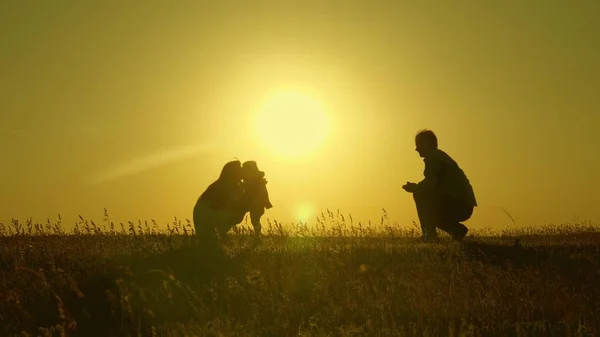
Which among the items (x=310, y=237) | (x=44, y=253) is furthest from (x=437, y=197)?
(x=44, y=253)

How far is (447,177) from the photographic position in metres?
15.1

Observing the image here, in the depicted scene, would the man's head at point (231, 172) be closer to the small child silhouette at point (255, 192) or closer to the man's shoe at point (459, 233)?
the small child silhouette at point (255, 192)

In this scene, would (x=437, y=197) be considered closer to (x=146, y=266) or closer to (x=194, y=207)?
(x=194, y=207)

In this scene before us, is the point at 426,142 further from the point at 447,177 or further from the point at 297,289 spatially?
the point at 297,289

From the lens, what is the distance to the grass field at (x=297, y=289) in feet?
26.1

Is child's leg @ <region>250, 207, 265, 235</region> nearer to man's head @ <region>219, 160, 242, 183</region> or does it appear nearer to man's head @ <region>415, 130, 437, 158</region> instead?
man's head @ <region>219, 160, 242, 183</region>

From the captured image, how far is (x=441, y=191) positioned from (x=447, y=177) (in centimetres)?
32

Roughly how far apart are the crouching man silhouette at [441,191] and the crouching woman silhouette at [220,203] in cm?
352

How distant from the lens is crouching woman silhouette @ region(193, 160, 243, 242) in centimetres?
1509

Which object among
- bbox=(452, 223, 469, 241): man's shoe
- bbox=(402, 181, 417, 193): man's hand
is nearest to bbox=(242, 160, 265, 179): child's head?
bbox=(402, 181, 417, 193): man's hand

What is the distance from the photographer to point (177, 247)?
13.2 m

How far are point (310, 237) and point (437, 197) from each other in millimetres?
2727

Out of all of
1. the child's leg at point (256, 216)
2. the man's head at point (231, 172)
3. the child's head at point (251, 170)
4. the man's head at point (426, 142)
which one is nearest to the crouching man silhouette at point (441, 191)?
the man's head at point (426, 142)

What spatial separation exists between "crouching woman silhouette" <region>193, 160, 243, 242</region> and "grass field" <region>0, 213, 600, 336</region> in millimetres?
844
